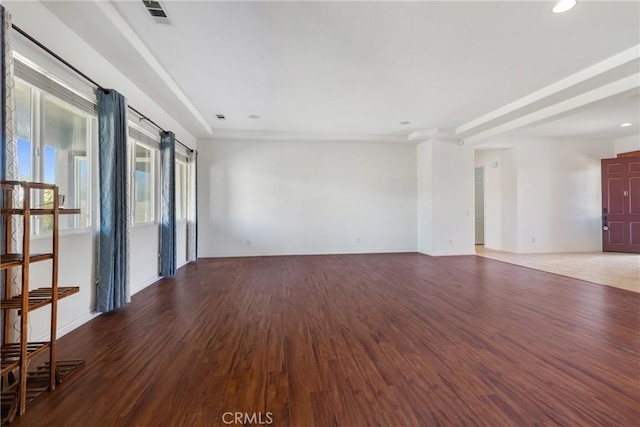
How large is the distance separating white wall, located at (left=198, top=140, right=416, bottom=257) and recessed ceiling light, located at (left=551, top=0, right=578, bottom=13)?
4.77m

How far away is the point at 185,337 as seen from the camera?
2490 mm

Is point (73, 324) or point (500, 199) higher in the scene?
point (500, 199)

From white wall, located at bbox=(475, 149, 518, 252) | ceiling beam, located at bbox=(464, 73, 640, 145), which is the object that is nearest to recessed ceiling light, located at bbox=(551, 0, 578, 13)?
ceiling beam, located at bbox=(464, 73, 640, 145)

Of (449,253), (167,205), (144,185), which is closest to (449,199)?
(449,253)

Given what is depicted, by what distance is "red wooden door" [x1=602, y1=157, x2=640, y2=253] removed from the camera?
6707mm

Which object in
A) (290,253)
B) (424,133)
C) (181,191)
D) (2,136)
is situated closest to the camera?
(2,136)

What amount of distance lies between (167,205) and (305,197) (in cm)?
321

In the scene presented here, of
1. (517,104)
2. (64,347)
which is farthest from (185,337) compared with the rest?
(517,104)

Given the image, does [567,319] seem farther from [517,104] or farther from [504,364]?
[517,104]

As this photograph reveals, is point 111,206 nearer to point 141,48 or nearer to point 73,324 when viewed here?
point 73,324

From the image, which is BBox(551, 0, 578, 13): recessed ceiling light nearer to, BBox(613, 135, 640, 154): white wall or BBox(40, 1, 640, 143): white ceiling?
BBox(40, 1, 640, 143): white ceiling

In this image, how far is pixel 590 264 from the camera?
557 centimetres

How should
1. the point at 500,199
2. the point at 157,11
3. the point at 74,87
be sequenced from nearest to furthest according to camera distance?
the point at 157,11, the point at 74,87, the point at 500,199

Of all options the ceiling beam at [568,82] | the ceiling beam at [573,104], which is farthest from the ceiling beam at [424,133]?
the ceiling beam at [573,104]
